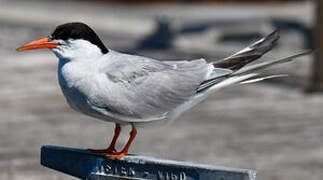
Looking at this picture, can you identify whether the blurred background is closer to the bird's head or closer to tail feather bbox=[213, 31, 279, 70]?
tail feather bbox=[213, 31, 279, 70]

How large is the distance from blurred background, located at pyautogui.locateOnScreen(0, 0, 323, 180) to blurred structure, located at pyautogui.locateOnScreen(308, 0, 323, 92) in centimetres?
2

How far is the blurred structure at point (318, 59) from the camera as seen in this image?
14.8 meters

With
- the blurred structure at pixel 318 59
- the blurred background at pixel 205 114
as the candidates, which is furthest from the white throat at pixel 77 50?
the blurred structure at pixel 318 59

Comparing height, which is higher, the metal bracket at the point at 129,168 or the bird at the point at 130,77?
the bird at the point at 130,77

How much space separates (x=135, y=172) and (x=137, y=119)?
2.07ft

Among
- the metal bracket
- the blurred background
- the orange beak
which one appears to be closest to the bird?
the orange beak

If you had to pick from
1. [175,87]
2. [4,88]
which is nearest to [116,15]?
[4,88]

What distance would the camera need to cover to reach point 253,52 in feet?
18.2

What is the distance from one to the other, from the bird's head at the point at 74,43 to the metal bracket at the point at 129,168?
68 cm

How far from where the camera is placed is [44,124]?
1294 cm

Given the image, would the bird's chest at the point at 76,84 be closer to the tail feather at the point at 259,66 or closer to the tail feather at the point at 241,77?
the tail feather at the point at 241,77

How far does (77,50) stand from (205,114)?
8196mm

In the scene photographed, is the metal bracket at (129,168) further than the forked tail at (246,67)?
No

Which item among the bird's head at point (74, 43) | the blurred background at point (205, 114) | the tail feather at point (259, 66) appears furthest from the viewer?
the blurred background at point (205, 114)
